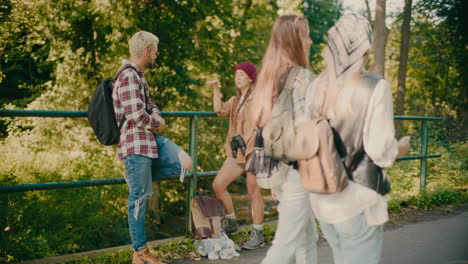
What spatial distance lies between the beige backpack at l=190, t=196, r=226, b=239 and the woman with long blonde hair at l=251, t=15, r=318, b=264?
147 centimetres

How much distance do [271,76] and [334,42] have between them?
514 mm

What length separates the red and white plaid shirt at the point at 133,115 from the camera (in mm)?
3430

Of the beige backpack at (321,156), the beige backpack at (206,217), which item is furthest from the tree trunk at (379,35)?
the beige backpack at (321,156)

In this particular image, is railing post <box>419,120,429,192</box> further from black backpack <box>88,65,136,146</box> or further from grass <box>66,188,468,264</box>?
black backpack <box>88,65,136,146</box>

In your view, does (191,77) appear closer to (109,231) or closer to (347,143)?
(109,231)

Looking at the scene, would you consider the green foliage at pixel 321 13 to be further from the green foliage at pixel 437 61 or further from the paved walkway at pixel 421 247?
the paved walkway at pixel 421 247

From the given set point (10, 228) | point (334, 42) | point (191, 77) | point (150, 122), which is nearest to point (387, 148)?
point (334, 42)

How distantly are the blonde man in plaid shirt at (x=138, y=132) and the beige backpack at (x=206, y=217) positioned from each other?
551 millimetres

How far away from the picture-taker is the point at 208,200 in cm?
432

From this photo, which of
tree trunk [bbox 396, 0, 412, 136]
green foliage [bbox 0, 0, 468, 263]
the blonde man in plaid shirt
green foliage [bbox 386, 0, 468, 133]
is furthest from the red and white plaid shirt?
green foliage [bbox 386, 0, 468, 133]

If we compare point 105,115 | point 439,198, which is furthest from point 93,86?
point 105,115

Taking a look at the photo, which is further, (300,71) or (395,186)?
(395,186)

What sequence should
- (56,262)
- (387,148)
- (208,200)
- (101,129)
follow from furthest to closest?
1. (208,200)
2. (56,262)
3. (101,129)
4. (387,148)

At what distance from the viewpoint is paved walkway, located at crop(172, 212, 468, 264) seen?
4.17 metres
